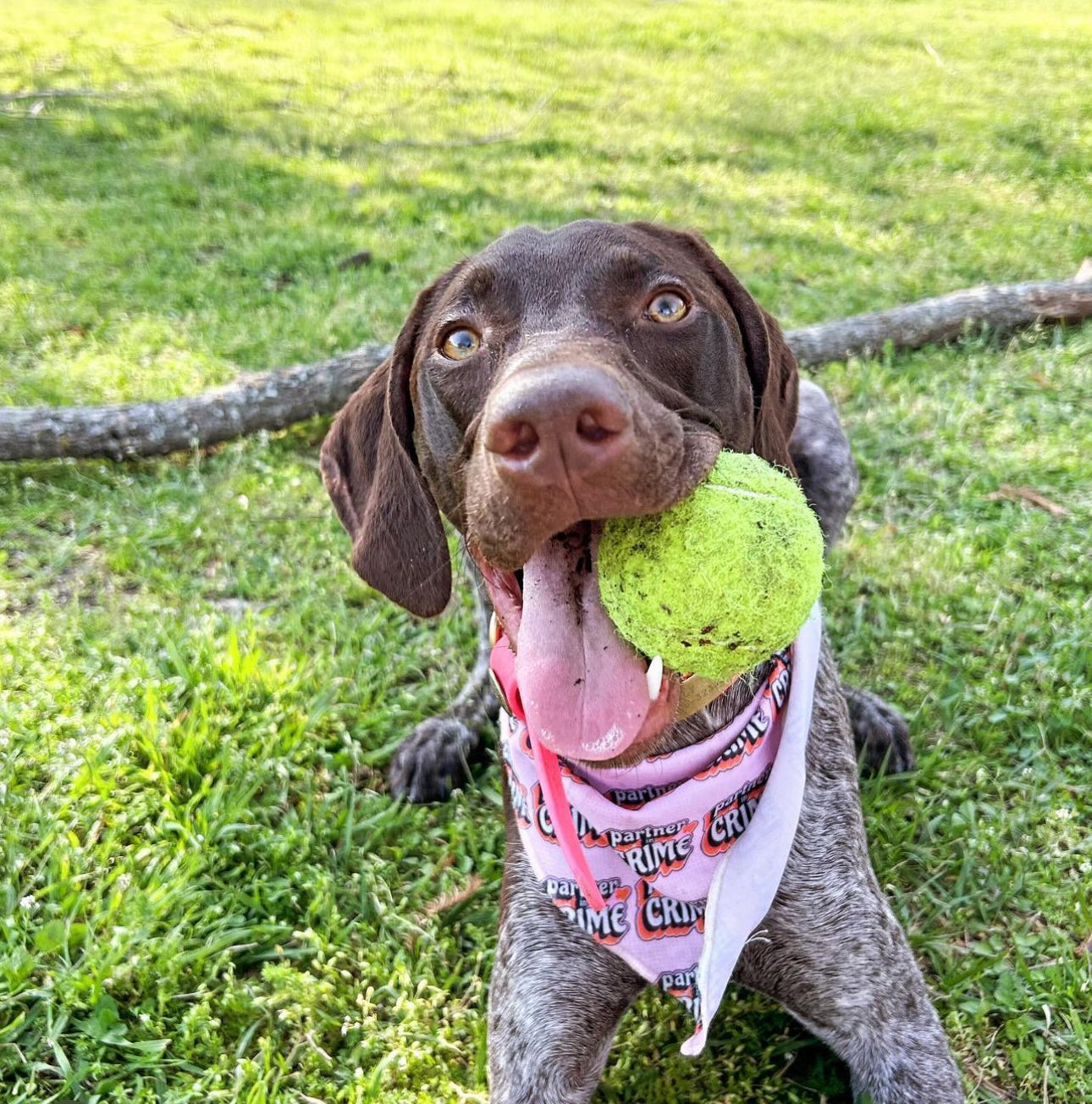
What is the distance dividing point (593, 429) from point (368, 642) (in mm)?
2362

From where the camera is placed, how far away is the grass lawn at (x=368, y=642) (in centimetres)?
253

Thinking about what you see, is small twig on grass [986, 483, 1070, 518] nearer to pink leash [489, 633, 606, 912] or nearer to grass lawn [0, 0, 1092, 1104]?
grass lawn [0, 0, 1092, 1104]

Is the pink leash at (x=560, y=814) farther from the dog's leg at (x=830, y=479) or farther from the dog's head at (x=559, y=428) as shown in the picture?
the dog's leg at (x=830, y=479)

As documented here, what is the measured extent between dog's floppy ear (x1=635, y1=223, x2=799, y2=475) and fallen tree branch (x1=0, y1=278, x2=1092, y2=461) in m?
2.82

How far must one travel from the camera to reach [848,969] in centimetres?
232

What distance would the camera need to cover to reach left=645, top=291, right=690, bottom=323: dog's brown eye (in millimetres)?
2242

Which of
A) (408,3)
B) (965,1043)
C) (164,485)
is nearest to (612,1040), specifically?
(965,1043)

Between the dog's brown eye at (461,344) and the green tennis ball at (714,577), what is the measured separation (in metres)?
0.71

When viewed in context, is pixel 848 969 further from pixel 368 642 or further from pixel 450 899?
pixel 368 642

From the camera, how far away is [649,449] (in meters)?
1.69

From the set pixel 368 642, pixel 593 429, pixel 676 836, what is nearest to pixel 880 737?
pixel 676 836

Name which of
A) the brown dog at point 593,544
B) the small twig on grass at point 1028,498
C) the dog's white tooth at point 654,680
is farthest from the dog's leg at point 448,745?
the small twig on grass at point 1028,498

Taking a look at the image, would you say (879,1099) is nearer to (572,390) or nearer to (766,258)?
(572,390)

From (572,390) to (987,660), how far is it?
2.56 metres
